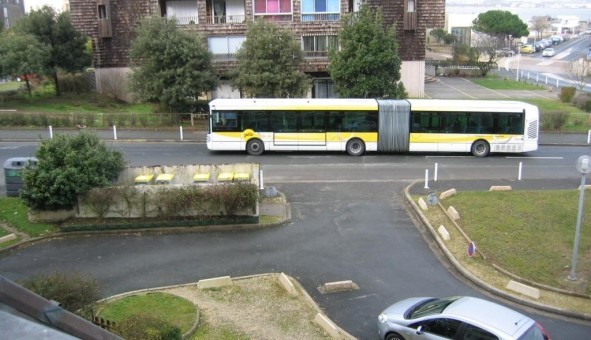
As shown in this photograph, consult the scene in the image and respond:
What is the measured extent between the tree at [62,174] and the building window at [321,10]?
27214mm

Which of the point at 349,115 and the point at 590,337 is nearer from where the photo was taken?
the point at 590,337

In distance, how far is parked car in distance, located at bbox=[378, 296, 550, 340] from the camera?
9516 millimetres

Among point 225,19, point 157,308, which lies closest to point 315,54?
point 225,19

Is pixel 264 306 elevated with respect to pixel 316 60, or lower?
lower

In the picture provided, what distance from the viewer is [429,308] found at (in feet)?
35.4

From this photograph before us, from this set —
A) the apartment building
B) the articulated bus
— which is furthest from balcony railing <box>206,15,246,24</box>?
the articulated bus

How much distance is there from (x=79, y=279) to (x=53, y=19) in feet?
127

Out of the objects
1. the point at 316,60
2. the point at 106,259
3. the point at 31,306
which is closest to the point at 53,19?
the point at 316,60

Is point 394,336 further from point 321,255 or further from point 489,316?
point 321,255

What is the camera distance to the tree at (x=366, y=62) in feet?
108

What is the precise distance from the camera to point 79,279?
10.4 metres

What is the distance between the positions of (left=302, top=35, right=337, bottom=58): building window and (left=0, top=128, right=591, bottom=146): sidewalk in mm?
13154

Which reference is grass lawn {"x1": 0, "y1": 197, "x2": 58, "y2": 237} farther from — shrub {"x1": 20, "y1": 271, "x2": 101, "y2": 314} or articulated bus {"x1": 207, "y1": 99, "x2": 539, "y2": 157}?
articulated bus {"x1": 207, "y1": 99, "x2": 539, "y2": 157}

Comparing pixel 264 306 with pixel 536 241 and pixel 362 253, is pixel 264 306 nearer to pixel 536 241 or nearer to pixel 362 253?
pixel 362 253
